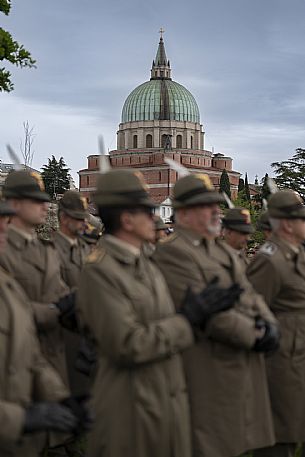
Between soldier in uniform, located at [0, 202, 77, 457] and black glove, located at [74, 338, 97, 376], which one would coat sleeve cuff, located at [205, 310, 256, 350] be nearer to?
black glove, located at [74, 338, 97, 376]

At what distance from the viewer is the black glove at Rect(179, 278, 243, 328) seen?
13.5 ft

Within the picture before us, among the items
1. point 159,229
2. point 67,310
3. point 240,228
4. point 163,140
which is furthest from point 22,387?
point 163,140

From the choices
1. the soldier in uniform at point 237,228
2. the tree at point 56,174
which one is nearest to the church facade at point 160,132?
the tree at point 56,174

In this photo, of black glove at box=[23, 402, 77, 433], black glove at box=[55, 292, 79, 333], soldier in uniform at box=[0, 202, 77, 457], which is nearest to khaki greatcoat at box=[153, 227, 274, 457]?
black glove at box=[55, 292, 79, 333]

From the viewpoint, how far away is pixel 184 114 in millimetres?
95750

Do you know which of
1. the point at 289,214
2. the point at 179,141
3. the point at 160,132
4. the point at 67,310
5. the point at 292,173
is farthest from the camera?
the point at 179,141

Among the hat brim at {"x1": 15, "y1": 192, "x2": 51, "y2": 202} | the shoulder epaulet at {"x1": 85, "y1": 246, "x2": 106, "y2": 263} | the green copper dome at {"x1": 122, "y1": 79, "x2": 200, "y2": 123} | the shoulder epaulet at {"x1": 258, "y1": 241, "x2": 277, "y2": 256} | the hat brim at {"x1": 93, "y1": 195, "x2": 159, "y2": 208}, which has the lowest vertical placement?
the shoulder epaulet at {"x1": 258, "y1": 241, "x2": 277, "y2": 256}

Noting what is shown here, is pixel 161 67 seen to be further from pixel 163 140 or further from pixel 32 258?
pixel 32 258

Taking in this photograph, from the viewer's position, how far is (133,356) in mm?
3855

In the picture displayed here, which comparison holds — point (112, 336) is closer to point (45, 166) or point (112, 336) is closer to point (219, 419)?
point (219, 419)

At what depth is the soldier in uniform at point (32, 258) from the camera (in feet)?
18.6

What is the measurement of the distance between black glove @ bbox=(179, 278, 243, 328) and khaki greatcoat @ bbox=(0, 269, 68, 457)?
33.0 inches

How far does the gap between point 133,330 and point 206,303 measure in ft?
1.68

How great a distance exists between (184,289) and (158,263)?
32 centimetres
